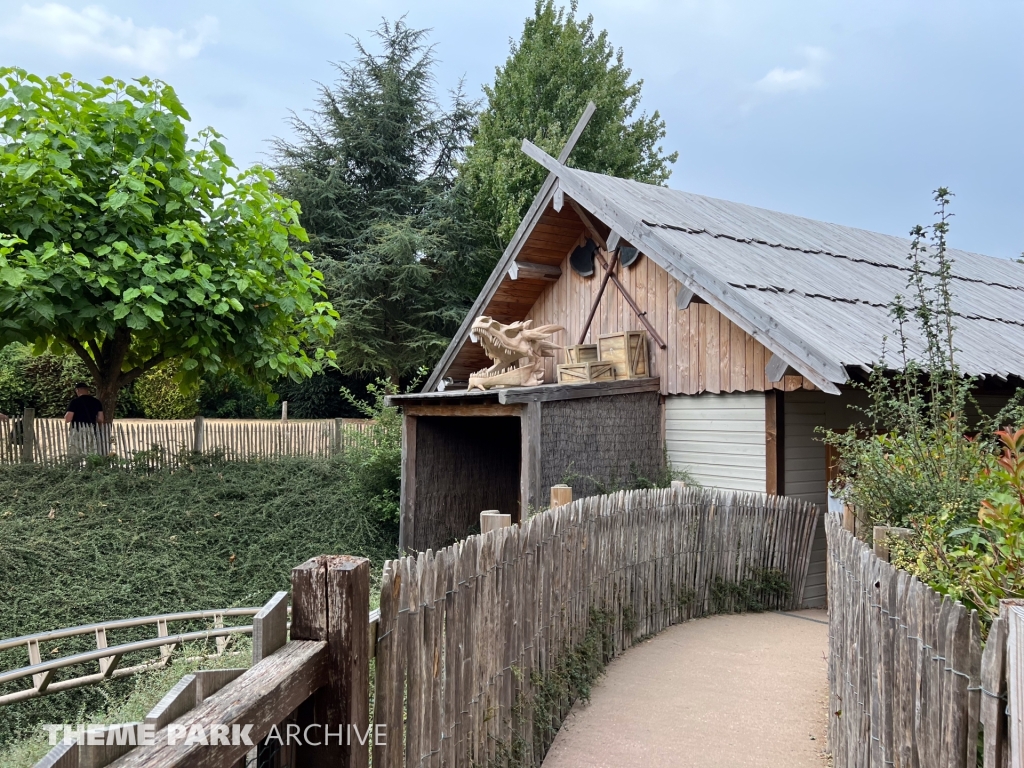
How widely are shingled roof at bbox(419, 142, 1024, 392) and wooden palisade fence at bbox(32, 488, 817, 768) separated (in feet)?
6.33

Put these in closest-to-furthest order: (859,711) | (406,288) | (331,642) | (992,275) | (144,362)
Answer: (331,642)
(859,711)
(144,362)
(992,275)
(406,288)

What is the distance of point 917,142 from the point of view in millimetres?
20172

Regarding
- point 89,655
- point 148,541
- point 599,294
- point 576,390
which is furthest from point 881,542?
point 148,541

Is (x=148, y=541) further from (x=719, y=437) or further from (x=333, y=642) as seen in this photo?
(x=333, y=642)

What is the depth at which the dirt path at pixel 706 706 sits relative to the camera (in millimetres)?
4570

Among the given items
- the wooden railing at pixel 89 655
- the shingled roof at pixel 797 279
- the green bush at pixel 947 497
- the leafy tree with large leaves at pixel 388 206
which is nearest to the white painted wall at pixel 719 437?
the shingled roof at pixel 797 279

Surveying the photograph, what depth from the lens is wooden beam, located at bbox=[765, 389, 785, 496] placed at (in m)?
8.60

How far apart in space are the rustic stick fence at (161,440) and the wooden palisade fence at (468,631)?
7.93 meters

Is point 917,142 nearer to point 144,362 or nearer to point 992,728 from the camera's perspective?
point 144,362

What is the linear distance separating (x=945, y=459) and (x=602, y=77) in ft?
96.1

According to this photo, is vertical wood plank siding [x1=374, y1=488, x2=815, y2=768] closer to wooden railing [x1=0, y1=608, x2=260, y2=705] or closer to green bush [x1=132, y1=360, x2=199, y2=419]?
wooden railing [x1=0, y1=608, x2=260, y2=705]

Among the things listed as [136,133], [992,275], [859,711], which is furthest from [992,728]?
[992,275]

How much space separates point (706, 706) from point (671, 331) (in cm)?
551

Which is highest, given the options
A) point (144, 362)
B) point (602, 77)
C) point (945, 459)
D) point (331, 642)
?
point (602, 77)
